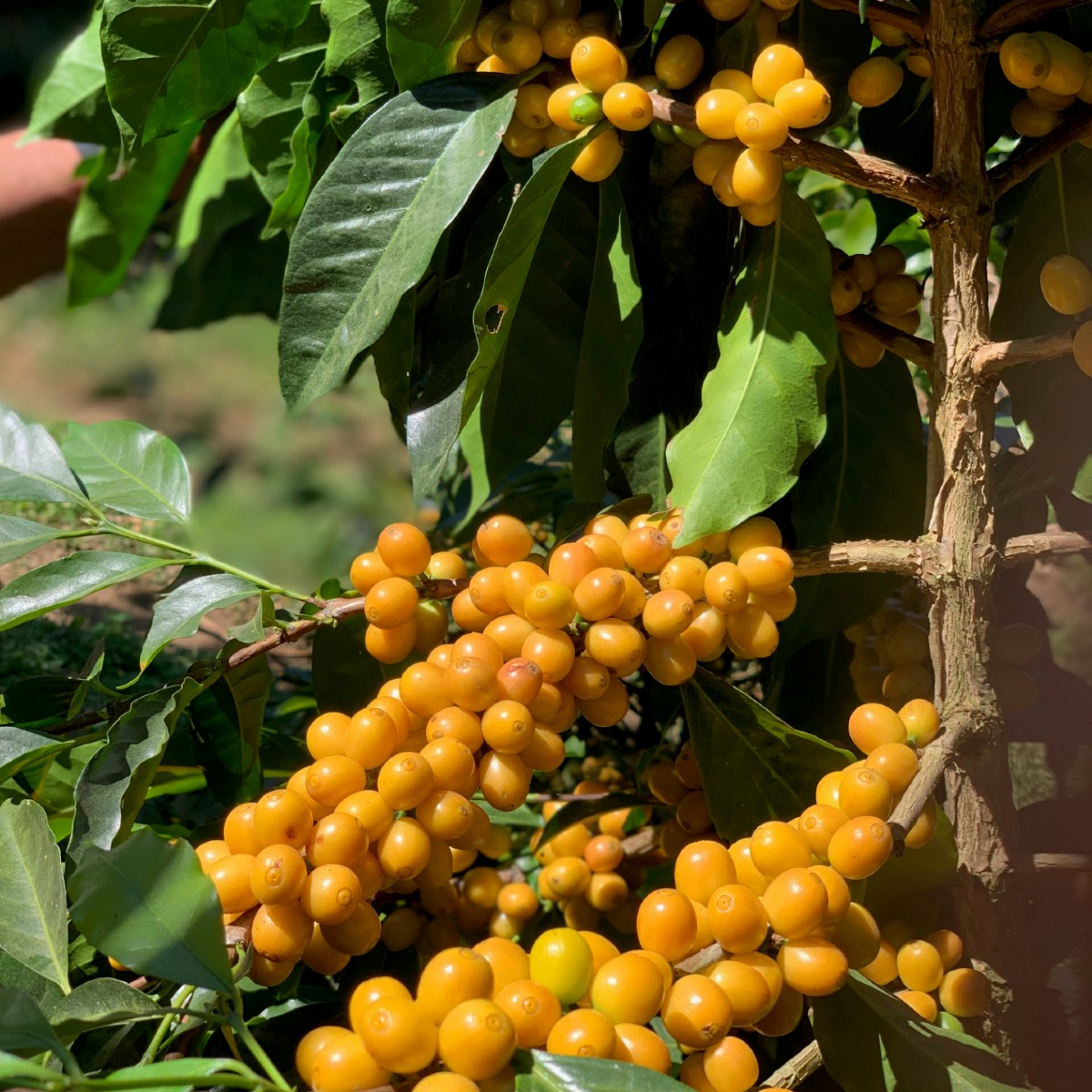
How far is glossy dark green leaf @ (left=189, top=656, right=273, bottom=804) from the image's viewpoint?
622 mm

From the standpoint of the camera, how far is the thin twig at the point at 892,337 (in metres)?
0.57

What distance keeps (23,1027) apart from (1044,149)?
540 millimetres

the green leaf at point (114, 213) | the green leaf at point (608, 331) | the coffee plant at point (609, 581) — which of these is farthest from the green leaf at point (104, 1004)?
the green leaf at point (114, 213)

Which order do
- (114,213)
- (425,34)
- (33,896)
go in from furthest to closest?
(114,213), (425,34), (33,896)

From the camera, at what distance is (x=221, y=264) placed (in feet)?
3.44

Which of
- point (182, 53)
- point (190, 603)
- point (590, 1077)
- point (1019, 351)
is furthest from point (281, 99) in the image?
point (590, 1077)

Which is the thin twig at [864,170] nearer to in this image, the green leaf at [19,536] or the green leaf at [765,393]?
the green leaf at [765,393]

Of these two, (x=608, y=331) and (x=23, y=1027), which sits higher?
(x=608, y=331)

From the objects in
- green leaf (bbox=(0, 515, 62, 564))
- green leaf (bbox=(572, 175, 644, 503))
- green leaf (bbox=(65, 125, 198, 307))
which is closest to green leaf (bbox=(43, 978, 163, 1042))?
green leaf (bbox=(0, 515, 62, 564))

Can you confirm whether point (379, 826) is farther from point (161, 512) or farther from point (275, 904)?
point (161, 512)

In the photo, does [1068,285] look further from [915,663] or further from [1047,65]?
[915,663]

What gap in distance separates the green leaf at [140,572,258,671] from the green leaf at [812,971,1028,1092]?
328 millimetres

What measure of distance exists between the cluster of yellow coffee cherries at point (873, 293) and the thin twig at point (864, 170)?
0.07 metres

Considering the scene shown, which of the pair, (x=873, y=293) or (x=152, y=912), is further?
(x=873, y=293)
